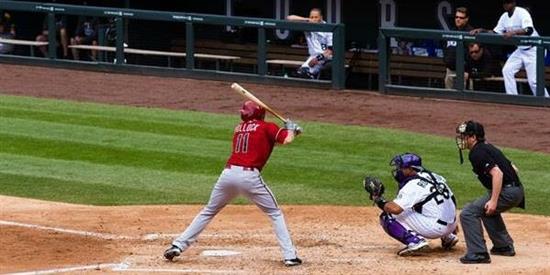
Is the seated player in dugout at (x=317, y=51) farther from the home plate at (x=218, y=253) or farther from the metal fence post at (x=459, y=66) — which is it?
the home plate at (x=218, y=253)

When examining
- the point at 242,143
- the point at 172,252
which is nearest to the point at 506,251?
the point at 242,143

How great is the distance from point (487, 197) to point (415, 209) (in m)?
0.60

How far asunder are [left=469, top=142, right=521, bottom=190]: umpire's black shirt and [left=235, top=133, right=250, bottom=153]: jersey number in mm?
1791

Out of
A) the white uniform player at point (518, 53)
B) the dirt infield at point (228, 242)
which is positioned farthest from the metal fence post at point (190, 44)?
the dirt infield at point (228, 242)

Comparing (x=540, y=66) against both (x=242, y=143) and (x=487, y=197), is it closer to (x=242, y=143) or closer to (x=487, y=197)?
(x=487, y=197)

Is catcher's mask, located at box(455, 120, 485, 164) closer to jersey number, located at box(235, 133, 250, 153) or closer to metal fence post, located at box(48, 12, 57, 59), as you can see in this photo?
jersey number, located at box(235, 133, 250, 153)

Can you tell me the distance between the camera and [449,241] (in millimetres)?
11102

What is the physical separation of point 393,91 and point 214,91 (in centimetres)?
292

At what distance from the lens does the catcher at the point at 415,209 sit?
10.8m

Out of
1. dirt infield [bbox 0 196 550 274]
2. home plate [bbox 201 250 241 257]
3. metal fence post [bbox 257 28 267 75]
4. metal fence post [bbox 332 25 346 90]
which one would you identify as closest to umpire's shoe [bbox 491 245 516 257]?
dirt infield [bbox 0 196 550 274]

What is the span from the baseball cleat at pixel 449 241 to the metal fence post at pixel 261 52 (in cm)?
1104

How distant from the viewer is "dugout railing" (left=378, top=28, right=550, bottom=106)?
19.0 metres

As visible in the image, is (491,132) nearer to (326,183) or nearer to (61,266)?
(326,183)

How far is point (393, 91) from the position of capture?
821 inches
